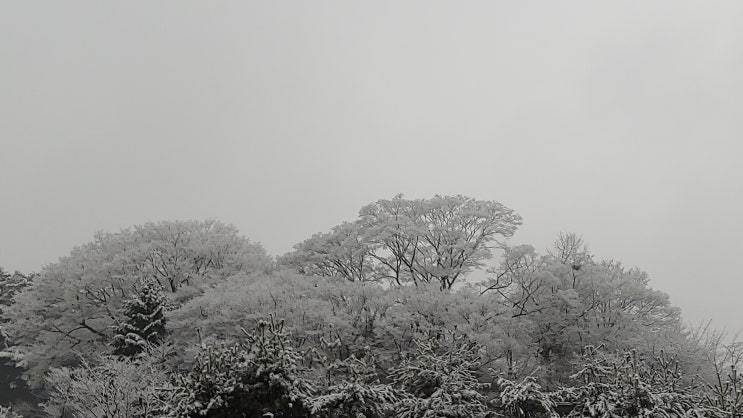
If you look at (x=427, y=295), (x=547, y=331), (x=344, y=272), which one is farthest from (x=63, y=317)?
(x=547, y=331)

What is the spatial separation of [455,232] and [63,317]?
22379 mm

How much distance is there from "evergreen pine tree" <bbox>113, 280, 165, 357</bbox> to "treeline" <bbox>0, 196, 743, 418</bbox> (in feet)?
0.29

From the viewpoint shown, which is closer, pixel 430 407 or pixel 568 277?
pixel 430 407

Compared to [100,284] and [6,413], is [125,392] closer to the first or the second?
[6,413]

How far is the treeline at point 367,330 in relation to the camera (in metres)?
14.1

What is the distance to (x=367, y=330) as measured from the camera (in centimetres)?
2680

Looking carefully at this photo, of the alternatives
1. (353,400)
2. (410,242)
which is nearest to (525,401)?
(353,400)

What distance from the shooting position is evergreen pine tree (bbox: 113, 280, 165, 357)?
92.8 ft

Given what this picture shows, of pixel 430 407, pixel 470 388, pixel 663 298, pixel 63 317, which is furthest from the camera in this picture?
pixel 63 317

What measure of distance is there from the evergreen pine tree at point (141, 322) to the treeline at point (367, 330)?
3.5 inches

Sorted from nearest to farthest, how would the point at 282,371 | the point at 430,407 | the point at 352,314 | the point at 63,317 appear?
the point at 282,371, the point at 430,407, the point at 352,314, the point at 63,317

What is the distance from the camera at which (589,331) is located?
29000mm

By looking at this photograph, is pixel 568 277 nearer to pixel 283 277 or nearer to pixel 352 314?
pixel 352 314

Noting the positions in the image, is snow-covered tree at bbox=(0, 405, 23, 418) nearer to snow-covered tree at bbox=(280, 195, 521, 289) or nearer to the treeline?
the treeline
